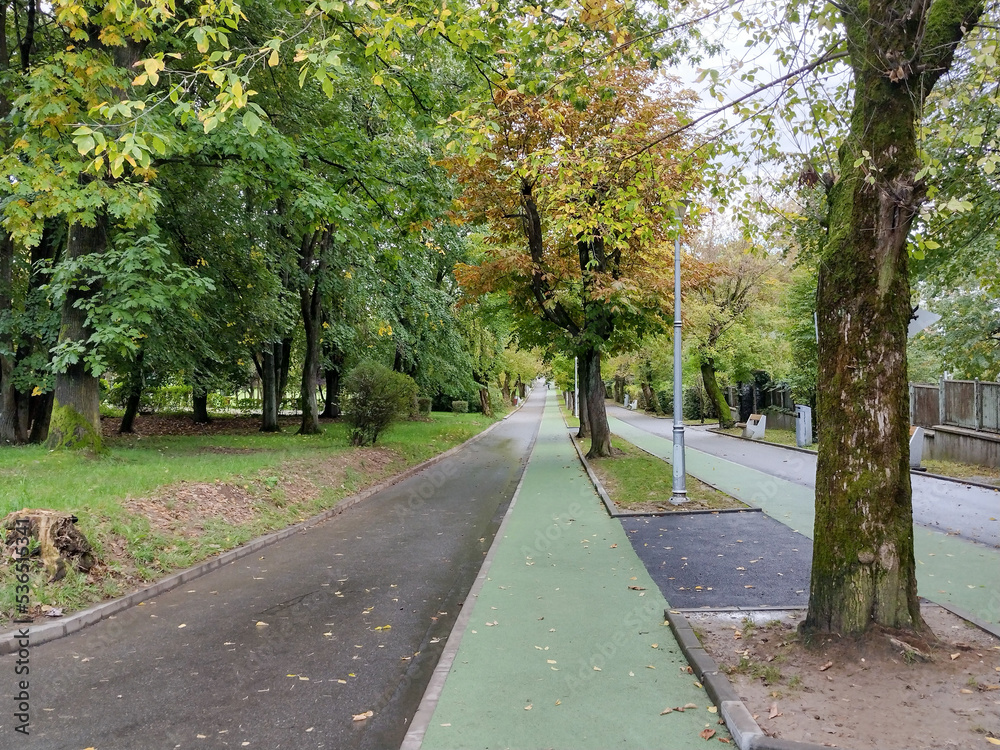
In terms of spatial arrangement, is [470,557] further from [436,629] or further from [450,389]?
[450,389]

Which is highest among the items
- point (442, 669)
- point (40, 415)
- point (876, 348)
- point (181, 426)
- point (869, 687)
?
point (876, 348)

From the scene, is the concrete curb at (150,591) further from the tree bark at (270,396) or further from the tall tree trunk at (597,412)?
the tree bark at (270,396)

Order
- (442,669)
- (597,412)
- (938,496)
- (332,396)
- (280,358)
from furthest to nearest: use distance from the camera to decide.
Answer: (332,396)
(280,358)
(597,412)
(938,496)
(442,669)

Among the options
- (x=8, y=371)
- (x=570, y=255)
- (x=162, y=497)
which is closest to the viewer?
(x=162, y=497)

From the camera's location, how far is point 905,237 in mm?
4289

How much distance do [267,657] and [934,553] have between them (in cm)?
753

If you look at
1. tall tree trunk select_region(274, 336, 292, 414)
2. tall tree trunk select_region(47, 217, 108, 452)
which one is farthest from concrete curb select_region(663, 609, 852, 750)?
tall tree trunk select_region(274, 336, 292, 414)

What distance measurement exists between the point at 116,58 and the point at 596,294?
35.1ft

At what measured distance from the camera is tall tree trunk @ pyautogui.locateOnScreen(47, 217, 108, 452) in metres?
11.2

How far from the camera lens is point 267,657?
4891 mm

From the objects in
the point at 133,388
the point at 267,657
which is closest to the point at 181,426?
the point at 133,388

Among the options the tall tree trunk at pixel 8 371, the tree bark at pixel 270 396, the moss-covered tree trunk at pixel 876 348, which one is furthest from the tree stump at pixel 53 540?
the tree bark at pixel 270 396

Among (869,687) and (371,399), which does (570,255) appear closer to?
(371,399)

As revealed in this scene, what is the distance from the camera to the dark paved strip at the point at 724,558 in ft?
19.6
